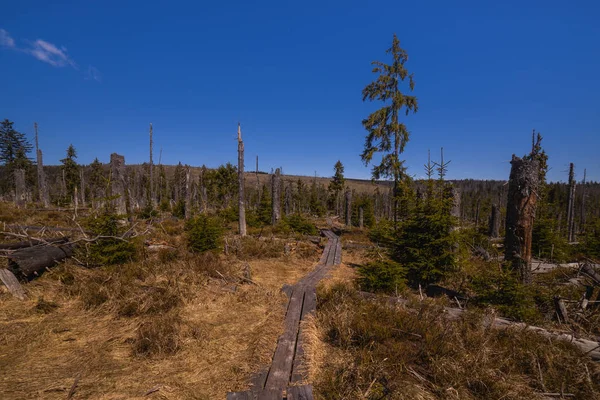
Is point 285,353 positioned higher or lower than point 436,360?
lower

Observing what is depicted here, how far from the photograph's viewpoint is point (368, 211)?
35656mm

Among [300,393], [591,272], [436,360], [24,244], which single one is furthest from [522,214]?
[24,244]

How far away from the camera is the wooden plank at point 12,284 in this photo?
239 inches

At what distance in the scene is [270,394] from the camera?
3.29m

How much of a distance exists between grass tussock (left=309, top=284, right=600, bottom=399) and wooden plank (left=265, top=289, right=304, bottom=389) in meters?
0.45

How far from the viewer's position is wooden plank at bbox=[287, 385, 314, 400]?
2.97 meters

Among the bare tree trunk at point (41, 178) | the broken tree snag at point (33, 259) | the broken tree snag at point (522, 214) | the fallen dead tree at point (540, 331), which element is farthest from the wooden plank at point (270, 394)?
the bare tree trunk at point (41, 178)

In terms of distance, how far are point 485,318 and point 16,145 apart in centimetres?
6209

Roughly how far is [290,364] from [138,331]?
2975 mm

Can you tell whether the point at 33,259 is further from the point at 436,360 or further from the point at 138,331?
the point at 436,360

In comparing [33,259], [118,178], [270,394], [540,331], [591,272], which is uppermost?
[118,178]

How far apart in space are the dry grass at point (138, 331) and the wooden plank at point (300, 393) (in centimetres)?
99

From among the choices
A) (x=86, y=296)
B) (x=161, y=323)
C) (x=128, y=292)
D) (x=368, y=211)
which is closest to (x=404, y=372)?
(x=161, y=323)

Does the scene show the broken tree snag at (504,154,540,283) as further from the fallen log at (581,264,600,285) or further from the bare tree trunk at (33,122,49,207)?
the bare tree trunk at (33,122,49,207)
